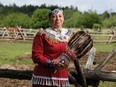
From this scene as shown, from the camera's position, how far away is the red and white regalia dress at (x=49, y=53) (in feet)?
16.2

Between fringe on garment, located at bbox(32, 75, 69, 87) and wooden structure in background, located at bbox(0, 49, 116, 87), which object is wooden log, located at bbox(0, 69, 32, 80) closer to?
wooden structure in background, located at bbox(0, 49, 116, 87)

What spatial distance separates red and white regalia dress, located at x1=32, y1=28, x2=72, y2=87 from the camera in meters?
4.93

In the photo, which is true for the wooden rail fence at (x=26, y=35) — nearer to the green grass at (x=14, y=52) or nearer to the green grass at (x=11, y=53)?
the green grass at (x=14, y=52)

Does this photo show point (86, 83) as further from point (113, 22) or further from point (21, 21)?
point (113, 22)

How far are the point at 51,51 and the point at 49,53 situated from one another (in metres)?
0.04

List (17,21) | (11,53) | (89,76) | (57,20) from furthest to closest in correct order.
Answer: (17,21) → (11,53) → (89,76) → (57,20)

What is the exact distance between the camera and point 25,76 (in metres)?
7.18

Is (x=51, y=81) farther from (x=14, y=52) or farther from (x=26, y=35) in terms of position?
(x=26, y=35)

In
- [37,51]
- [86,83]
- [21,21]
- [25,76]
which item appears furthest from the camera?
[21,21]

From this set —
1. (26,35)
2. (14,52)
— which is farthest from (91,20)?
(14,52)

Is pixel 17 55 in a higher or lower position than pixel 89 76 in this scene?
lower

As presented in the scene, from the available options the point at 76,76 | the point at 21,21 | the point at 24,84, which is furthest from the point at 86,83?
the point at 21,21

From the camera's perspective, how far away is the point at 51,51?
16.2 feet

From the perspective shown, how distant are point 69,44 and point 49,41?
0.24 m
